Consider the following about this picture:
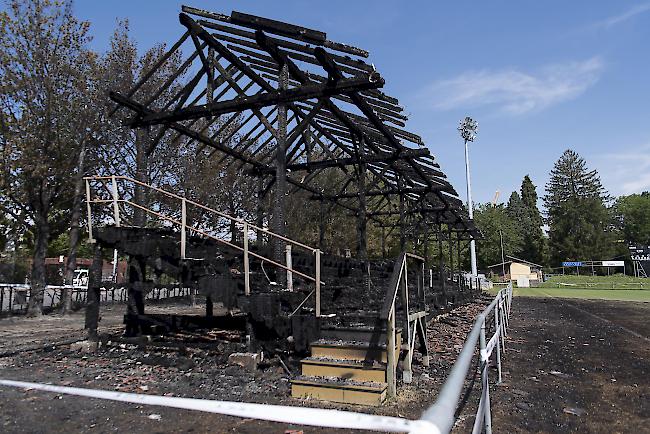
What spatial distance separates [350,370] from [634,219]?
4408 inches

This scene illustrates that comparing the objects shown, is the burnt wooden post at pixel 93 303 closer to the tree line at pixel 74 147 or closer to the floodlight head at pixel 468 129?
the tree line at pixel 74 147

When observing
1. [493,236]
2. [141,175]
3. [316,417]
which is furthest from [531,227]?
[316,417]

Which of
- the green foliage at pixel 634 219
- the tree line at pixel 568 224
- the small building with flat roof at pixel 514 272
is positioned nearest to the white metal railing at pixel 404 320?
the small building with flat roof at pixel 514 272

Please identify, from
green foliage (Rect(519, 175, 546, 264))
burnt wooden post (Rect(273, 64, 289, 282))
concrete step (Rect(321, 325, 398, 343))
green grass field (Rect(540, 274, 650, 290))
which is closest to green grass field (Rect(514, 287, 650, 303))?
green grass field (Rect(540, 274, 650, 290))

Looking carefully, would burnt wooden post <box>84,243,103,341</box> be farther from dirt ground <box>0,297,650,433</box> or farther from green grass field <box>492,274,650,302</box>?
green grass field <box>492,274,650,302</box>

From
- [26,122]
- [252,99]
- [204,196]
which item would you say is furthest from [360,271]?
[26,122]

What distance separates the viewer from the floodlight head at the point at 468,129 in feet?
174

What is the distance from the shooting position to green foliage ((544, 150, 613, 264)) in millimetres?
81625

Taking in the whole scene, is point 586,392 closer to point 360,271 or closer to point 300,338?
point 300,338

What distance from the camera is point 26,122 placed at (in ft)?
56.1

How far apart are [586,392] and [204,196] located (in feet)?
59.8

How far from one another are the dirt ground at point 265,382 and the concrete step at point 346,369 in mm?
384

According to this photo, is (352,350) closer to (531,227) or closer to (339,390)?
(339,390)

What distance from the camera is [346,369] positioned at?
5.71 metres
